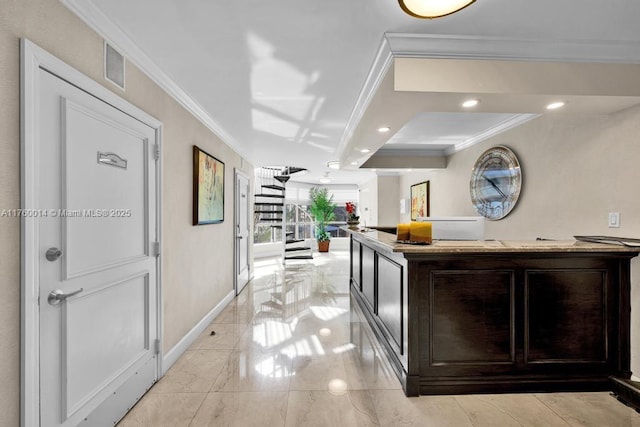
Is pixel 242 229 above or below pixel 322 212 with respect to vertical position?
below

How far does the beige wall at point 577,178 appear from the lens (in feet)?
8.20

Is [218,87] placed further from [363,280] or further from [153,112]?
[363,280]

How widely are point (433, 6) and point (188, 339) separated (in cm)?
332

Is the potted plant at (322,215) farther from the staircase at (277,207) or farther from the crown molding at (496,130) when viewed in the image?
the crown molding at (496,130)

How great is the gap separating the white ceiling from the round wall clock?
1795mm

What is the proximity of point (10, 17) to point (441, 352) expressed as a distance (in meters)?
3.08

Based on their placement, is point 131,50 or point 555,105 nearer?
point 131,50

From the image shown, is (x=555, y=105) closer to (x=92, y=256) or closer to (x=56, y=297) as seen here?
(x=92, y=256)

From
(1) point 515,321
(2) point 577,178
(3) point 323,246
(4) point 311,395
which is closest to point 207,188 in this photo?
(4) point 311,395

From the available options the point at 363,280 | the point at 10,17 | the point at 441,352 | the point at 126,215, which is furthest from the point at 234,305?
the point at 10,17

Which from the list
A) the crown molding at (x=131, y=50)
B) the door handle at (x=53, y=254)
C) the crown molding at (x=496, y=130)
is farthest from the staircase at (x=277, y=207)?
the door handle at (x=53, y=254)

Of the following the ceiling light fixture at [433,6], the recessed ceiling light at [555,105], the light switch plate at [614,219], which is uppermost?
the ceiling light fixture at [433,6]

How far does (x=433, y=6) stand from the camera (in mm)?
1488

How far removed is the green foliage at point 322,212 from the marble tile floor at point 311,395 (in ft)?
21.4
